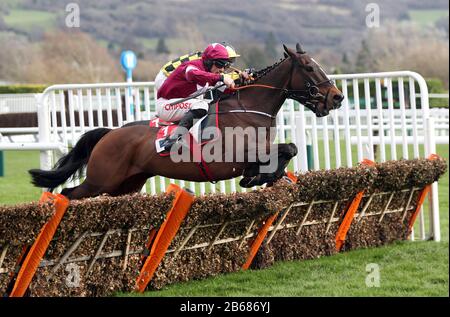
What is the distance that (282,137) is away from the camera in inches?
324

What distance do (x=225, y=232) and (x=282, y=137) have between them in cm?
157

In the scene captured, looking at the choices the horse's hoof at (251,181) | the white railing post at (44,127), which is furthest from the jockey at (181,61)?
the white railing post at (44,127)

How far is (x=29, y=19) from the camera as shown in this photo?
5488 centimetres

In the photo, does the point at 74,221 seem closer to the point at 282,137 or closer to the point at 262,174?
the point at 262,174

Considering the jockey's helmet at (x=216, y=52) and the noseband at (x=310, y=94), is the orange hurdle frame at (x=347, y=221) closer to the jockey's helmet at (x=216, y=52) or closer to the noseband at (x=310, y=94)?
the noseband at (x=310, y=94)

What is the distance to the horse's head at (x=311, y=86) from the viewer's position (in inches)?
267

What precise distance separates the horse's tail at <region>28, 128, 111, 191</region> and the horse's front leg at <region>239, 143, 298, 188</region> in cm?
138

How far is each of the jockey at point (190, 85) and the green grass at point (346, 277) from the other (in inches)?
42.7

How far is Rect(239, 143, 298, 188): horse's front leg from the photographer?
6605mm

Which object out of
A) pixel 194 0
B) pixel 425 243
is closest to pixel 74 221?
pixel 425 243

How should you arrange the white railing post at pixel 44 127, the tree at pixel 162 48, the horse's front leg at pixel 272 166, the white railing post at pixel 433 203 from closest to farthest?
the horse's front leg at pixel 272 166 → the white railing post at pixel 44 127 → the white railing post at pixel 433 203 → the tree at pixel 162 48

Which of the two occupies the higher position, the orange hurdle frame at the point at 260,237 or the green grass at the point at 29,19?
the green grass at the point at 29,19

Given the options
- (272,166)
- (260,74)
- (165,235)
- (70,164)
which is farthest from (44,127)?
(272,166)

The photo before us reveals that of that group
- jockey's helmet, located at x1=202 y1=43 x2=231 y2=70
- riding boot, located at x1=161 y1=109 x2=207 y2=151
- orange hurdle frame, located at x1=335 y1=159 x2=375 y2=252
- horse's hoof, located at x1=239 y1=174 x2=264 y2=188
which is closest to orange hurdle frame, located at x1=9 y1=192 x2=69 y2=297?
riding boot, located at x1=161 y1=109 x2=207 y2=151
